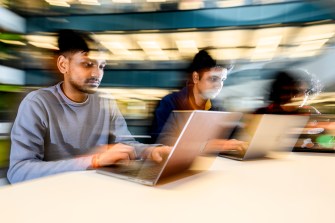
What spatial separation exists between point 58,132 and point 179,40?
13.7 feet

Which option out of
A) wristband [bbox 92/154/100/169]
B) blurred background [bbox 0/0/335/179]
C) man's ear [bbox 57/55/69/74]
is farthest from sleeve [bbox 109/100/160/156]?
blurred background [bbox 0/0/335/179]

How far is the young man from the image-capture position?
1.29 metres

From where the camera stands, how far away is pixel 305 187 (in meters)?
0.94

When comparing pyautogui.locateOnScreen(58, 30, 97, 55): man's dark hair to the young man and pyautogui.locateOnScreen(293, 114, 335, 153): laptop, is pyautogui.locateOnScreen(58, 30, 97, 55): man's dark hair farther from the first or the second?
pyautogui.locateOnScreen(293, 114, 335, 153): laptop

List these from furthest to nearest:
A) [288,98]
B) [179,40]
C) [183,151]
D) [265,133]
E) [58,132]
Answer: [179,40] → [288,98] → [58,132] → [265,133] → [183,151]

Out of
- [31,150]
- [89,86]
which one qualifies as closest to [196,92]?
[89,86]

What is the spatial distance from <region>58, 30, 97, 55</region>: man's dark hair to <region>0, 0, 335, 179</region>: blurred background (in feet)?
6.99

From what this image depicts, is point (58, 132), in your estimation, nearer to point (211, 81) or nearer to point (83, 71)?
point (83, 71)

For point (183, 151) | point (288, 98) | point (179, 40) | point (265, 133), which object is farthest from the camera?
point (179, 40)

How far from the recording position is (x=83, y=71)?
79.1 inches

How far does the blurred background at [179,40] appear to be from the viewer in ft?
15.0

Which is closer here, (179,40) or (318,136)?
(318,136)

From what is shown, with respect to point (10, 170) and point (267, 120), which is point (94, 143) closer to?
point (10, 170)

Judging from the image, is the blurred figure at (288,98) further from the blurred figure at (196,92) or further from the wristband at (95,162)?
the wristband at (95,162)
